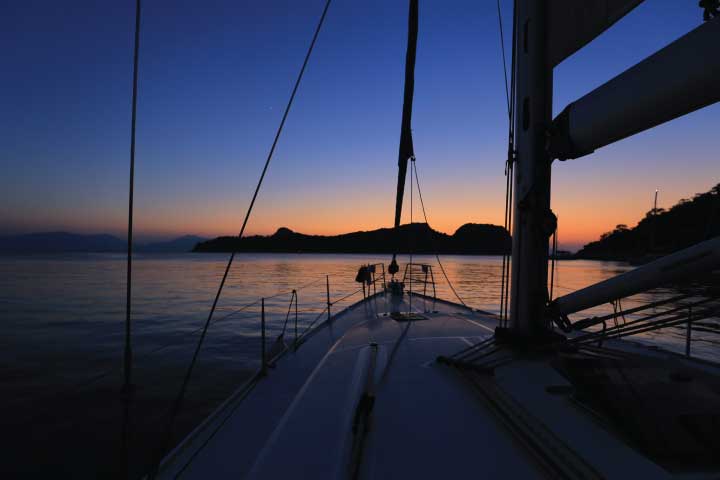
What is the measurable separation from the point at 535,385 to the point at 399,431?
3.78ft

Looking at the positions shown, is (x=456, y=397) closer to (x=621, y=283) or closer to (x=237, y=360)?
(x=621, y=283)

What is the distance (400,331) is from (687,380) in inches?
143

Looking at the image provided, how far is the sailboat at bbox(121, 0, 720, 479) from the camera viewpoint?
187 cm

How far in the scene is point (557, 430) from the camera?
2.15 metres

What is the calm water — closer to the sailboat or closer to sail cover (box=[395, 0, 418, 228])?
the sailboat

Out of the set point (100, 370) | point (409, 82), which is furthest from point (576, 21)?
point (100, 370)

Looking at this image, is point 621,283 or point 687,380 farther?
point 621,283

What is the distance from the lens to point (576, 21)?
315cm

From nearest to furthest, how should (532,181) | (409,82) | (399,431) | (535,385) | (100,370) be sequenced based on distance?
(399,431) → (535,385) → (532,181) → (409,82) → (100,370)

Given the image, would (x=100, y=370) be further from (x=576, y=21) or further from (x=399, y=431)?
(x=576, y=21)

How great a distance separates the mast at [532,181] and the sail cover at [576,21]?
8 centimetres

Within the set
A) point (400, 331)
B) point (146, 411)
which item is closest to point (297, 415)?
point (400, 331)

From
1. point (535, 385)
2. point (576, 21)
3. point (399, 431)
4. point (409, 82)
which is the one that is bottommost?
point (399, 431)

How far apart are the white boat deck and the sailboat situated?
12mm
